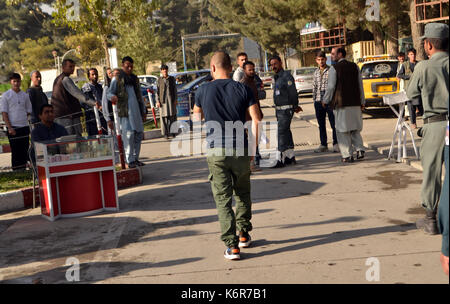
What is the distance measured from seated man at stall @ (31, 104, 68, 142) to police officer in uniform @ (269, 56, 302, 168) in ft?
12.6

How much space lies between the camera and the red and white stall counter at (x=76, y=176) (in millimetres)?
7648

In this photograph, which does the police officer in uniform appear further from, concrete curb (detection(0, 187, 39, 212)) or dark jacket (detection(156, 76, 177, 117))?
dark jacket (detection(156, 76, 177, 117))

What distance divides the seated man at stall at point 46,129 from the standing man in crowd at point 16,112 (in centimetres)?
327

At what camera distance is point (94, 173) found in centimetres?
796

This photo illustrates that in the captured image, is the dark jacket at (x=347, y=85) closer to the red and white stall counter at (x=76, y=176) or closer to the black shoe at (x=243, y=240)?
the red and white stall counter at (x=76, y=176)

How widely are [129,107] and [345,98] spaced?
12.7 feet

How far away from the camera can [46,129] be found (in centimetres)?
827

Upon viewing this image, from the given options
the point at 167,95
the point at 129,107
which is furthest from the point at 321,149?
the point at 167,95

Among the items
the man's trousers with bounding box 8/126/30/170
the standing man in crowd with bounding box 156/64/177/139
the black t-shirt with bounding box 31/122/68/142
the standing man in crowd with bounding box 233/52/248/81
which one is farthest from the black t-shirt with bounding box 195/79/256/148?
the standing man in crowd with bounding box 156/64/177/139

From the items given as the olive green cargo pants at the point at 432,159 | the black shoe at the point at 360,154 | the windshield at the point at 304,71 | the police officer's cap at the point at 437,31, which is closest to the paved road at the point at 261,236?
the olive green cargo pants at the point at 432,159

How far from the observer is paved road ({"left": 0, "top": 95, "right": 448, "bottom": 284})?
5102 millimetres

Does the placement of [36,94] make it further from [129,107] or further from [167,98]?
[167,98]
